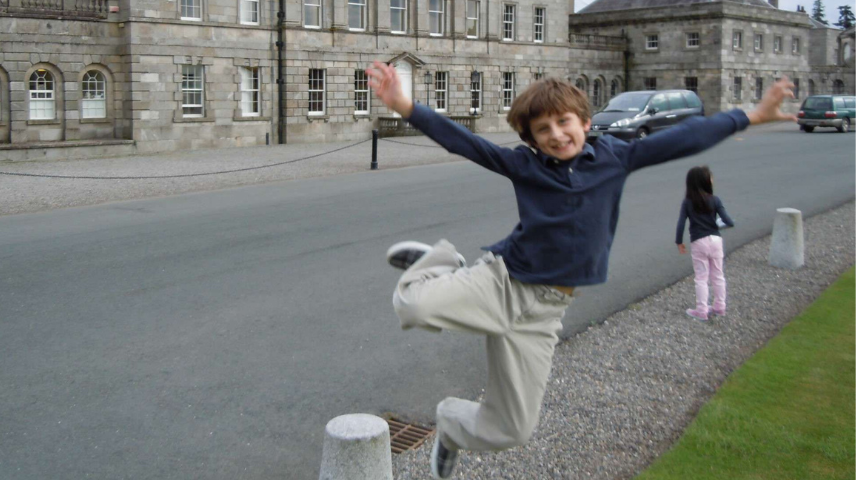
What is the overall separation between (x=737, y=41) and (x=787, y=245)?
177 ft

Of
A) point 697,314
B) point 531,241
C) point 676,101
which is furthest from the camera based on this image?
point 676,101

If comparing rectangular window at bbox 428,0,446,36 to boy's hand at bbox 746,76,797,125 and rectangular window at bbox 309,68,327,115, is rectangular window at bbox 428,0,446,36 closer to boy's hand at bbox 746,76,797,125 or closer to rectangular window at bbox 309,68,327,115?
rectangular window at bbox 309,68,327,115

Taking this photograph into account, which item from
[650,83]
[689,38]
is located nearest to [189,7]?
[650,83]

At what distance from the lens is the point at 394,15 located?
42.3m

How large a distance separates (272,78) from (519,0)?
58.6ft

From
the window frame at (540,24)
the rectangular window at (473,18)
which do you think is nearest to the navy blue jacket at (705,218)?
the rectangular window at (473,18)

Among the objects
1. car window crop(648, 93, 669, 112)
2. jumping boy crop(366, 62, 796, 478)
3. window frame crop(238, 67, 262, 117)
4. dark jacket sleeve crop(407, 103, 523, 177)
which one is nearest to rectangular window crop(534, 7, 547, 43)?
window frame crop(238, 67, 262, 117)

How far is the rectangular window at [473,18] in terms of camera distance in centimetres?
4575

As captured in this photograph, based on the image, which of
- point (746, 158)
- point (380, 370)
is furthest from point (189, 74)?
point (380, 370)

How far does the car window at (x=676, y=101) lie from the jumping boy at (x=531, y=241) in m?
28.7

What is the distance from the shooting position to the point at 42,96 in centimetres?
3092

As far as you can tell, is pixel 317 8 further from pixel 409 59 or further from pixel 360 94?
pixel 409 59

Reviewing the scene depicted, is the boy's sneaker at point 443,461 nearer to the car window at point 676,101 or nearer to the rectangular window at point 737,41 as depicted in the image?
the car window at point 676,101

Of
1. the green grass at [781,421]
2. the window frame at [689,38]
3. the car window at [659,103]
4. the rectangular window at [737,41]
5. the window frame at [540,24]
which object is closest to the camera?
the green grass at [781,421]
